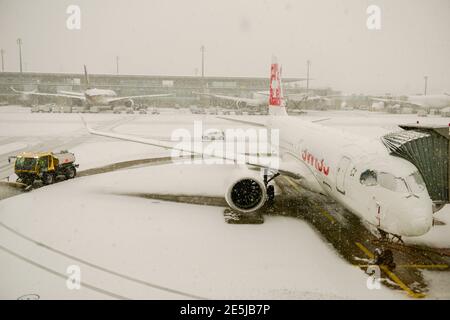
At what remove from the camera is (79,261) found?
1334 centimetres

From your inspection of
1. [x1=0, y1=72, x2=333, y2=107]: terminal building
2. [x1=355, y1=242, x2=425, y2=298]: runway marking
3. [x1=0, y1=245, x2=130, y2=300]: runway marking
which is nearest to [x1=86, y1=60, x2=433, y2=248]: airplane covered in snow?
[x1=355, y1=242, x2=425, y2=298]: runway marking

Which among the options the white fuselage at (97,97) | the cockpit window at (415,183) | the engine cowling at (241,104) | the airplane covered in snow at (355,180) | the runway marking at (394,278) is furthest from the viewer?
the engine cowling at (241,104)

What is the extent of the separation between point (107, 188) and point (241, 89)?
332 feet

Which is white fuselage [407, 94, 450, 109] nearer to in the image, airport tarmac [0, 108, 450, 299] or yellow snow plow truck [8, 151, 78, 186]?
airport tarmac [0, 108, 450, 299]

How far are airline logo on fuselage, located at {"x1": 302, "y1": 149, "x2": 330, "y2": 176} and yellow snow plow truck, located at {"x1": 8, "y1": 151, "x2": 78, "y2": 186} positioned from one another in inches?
627

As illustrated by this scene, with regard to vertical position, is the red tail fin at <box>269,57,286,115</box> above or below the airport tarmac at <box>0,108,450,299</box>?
above

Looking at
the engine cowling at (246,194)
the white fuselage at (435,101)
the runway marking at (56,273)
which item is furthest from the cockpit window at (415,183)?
the white fuselage at (435,101)

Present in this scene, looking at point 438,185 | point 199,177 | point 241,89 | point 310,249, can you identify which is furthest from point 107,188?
point 241,89

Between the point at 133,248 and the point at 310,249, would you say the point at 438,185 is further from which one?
the point at 133,248

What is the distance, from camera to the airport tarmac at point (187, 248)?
11.6 metres

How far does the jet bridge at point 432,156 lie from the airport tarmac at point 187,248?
283cm

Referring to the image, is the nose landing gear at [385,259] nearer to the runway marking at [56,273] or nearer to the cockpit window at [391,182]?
the cockpit window at [391,182]

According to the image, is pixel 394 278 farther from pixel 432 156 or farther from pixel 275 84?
Answer: pixel 275 84

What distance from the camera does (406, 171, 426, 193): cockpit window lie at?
1176cm
